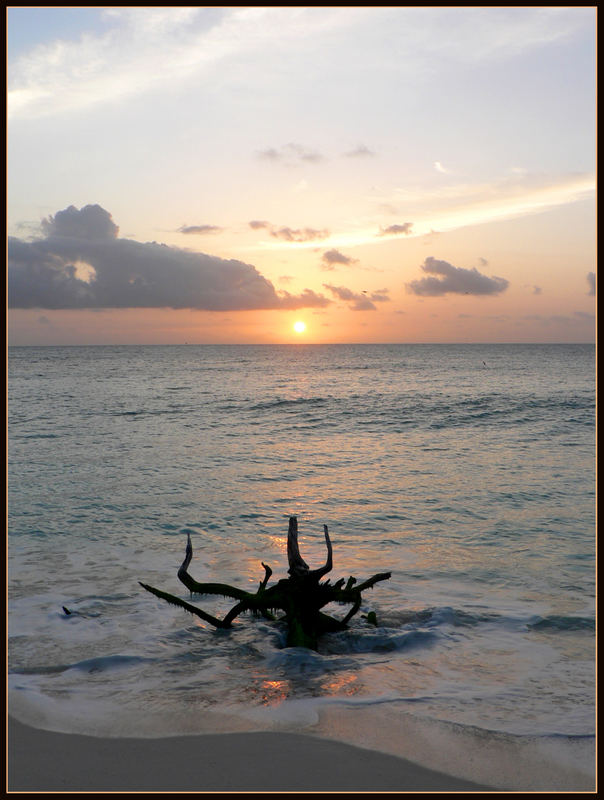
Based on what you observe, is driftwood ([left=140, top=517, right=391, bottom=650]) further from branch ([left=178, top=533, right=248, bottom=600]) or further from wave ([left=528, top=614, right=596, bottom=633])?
wave ([left=528, top=614, right=596, bottom=633])

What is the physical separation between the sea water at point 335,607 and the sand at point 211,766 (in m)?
0.20

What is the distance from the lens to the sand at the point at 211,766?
4848mm

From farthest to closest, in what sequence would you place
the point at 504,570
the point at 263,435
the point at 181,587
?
the point at 263,435 < the point at 504,570 < the point at 181,587

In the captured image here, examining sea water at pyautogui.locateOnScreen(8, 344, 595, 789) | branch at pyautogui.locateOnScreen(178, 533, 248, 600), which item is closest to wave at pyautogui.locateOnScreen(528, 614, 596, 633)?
sea water at pyautogui.locateOnScreen(8, 344, 595, 789)

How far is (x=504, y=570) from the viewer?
1141 cm

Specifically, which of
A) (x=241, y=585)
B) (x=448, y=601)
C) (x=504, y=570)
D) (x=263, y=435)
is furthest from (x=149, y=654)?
(x=263, y=435)

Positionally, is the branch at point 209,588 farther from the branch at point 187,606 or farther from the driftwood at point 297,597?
the branch at point 187,606

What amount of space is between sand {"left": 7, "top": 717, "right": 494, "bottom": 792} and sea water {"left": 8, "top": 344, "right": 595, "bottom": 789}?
8.0 inches

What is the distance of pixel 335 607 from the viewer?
367 inches

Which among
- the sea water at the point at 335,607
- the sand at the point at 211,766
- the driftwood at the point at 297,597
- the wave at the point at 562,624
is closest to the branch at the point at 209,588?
the driftwood at the point at 297,597

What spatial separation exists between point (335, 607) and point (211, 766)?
4416 millimetres

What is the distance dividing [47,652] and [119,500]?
31.3ft

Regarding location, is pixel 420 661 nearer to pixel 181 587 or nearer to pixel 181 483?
pixel 181 587

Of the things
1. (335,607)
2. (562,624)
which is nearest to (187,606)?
(335,607)
